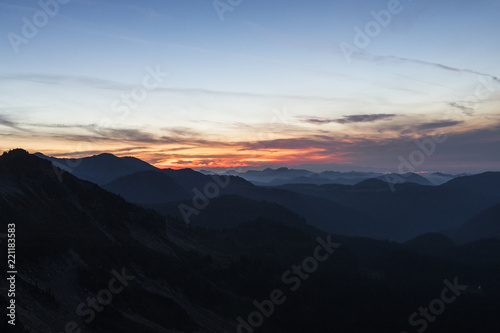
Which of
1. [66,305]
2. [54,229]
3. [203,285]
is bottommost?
[203,285]

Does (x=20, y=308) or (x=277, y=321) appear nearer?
(x=20, y=308)

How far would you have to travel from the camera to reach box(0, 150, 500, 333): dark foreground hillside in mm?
62969

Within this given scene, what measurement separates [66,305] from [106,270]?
2047 centimetres

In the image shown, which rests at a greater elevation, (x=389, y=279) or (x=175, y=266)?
(x=175, y=266)

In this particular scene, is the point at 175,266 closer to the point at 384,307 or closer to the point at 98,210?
the point at 98,210

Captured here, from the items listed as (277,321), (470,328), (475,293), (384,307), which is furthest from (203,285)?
(475,293)

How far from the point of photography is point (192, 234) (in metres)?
144

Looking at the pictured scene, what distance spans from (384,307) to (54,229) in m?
102

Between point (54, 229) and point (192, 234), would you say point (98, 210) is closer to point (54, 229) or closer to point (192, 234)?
point (54, 229)

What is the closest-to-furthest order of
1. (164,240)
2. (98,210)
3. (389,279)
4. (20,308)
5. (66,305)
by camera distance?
(20,308), (66,305), (98,210), (164,240), (389,279)

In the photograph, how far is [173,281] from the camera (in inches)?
3634

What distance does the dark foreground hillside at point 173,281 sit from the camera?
63.0 meters

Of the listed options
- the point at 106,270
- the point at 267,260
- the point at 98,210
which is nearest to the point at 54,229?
the point at 106,270

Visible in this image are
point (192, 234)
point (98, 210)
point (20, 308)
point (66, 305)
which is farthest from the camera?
point (192, 234)
